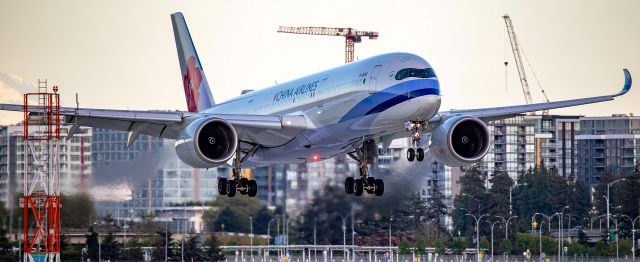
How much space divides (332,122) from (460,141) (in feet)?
20.5

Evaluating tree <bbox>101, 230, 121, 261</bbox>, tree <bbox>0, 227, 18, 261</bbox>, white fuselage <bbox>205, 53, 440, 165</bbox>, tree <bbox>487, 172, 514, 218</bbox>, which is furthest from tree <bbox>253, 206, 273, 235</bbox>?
tree <bbox>487, 172, 514, 218</bbox>

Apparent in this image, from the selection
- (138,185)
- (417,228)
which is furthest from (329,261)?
(138,185)

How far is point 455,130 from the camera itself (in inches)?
2618

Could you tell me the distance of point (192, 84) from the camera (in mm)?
82250

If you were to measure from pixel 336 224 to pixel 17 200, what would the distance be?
76.6ft

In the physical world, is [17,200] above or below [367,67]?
below

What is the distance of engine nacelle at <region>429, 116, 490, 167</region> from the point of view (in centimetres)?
6594

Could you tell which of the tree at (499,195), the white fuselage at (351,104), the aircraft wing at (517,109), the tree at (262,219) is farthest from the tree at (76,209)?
the tree at (499,195)

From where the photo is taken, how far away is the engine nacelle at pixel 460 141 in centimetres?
6594

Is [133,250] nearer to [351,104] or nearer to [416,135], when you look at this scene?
[351,104]

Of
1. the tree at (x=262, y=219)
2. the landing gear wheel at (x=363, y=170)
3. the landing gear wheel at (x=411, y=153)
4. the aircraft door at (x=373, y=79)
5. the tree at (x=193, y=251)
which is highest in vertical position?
the aircraft door at (x=373, y=79)

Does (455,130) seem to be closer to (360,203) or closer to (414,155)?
(414,155)

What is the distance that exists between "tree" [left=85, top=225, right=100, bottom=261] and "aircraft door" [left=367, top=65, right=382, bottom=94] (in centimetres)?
4001

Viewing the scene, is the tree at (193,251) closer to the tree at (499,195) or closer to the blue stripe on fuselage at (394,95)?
the tree at (499,195)
